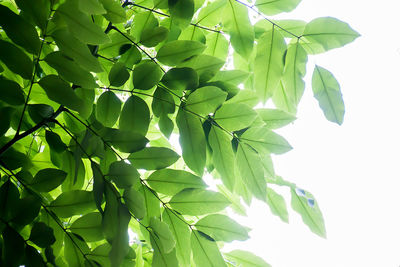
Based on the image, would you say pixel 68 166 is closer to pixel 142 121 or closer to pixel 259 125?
pixel 142 121

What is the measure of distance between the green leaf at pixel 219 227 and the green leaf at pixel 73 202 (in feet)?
0.76

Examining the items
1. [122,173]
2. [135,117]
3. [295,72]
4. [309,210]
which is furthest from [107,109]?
[309,210]

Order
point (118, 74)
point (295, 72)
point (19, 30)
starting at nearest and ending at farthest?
1. point (19, 30)
2. point (118, 74)
3. point (295, 72)

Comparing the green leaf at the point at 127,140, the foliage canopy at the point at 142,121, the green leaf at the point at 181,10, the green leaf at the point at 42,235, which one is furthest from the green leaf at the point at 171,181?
the green leaf at the point at 181,10

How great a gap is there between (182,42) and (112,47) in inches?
5.9

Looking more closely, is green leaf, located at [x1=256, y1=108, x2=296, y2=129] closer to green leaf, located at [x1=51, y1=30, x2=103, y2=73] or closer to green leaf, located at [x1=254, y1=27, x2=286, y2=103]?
green leaf, located at [x1=254, y1=27, x2=286, y2=103]

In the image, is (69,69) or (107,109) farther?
(107,109)

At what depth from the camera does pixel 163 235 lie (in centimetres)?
60

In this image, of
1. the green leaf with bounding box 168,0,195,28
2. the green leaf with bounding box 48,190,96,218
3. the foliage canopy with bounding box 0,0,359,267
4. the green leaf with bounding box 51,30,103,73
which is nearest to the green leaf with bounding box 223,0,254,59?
the foliage canopy with bounding box 0,0,359,267

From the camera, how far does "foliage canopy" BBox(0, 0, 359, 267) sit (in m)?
0.56

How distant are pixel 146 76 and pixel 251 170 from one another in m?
0.29

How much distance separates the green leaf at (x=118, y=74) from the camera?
2.11 ft

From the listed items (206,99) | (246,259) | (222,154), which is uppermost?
(206,99)

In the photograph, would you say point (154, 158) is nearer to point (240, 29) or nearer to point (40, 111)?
point (40, 111)
